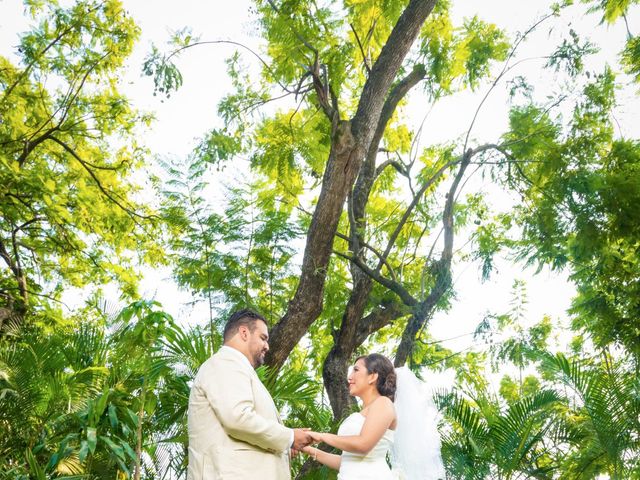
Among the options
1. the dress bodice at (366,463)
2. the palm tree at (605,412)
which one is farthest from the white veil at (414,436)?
the palm tree at (605,412)

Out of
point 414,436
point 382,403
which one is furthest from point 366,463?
point 414,436

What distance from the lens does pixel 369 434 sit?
417cm

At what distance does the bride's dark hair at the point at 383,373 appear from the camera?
443 centimetres

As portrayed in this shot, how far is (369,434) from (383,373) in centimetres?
42

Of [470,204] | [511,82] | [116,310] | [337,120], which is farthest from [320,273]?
[470,204]

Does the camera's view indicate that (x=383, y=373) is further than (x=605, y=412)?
No

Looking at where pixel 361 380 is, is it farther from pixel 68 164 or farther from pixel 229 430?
pixel 68 164

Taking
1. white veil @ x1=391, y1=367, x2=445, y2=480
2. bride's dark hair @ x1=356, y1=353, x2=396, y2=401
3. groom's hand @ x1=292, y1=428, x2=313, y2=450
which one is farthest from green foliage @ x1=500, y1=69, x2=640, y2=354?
groom's hand @ x1=292, y1=428, x2=313, y2=450

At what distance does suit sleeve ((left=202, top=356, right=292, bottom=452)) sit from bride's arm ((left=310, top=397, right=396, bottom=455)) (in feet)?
2.24

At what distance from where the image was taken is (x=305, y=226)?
12836 millimetres

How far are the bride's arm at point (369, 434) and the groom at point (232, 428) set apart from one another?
58 cm

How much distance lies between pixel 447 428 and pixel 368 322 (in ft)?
9.94

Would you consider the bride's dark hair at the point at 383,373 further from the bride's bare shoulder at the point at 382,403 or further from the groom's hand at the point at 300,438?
the groom's hand at the point at 300,438

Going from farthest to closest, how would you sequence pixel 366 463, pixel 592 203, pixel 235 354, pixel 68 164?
pixel 68 164 < pixel 592 203 < pixel 366 463 < pixel 235 354
